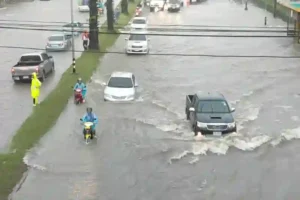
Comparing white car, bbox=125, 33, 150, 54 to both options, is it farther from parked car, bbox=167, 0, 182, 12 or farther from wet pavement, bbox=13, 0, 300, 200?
parked car, bbox=167, 0, 182, 12

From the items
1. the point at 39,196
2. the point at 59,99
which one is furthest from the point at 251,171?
the point at 59,99

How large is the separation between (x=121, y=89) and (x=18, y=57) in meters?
15.5

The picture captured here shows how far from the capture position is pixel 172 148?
22641 mm

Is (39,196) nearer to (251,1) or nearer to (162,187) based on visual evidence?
(162,187)

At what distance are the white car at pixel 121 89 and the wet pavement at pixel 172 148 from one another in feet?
1.46

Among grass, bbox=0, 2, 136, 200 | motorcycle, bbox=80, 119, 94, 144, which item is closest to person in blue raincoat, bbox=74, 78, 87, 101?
grass, bbox=0, 2, 136, 200

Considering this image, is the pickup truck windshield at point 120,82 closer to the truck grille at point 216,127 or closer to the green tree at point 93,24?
the truck grille at point 216,127

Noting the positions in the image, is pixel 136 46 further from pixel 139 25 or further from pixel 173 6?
pixel 173 6

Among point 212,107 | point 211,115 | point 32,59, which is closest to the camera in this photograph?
point 211,115

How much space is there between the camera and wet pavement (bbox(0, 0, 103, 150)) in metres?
26.4

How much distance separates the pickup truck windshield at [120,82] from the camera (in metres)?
30.5

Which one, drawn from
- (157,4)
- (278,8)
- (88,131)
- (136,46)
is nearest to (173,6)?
(157,4)

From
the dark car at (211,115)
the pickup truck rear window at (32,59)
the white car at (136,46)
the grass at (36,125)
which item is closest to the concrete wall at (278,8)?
the white car at (136,46)

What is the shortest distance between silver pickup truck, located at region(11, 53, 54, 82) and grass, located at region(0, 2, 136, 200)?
1.13 metres
